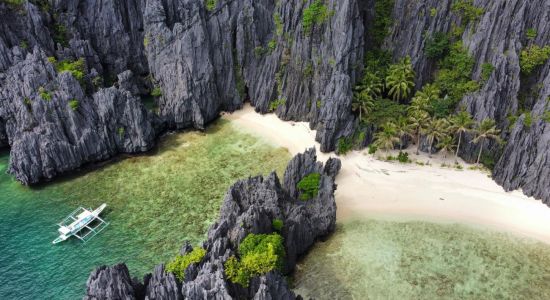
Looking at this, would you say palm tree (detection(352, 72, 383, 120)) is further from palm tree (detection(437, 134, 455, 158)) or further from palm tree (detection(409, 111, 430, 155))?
palm tree (detection(437, 134, 455, 158))

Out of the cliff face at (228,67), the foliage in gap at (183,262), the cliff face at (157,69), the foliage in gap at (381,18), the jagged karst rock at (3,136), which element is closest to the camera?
the foliage in gap at (183,262)

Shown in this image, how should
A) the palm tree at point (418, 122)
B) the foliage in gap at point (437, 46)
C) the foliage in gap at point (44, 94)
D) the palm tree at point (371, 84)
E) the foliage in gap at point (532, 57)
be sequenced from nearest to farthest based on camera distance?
the foliage in gap at point (532, 57), the palm tree at point (418, 122), the foliage in gap at point (44, 94), the foliage in gap at point (437, 46), the palm tree at point (371, 84)

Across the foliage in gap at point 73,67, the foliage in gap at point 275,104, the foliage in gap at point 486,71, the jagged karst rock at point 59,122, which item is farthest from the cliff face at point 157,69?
the foliage in gap at point 486,71

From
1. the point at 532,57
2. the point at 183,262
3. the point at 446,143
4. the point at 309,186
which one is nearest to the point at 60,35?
the point at 309,186

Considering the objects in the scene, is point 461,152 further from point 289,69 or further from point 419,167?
point 289,69

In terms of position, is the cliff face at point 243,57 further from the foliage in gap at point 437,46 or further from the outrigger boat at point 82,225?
the outrigger boat at point 82,225

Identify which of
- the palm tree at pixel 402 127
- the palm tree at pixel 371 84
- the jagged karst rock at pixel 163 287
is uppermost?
the palm tree at pixel 371 84
